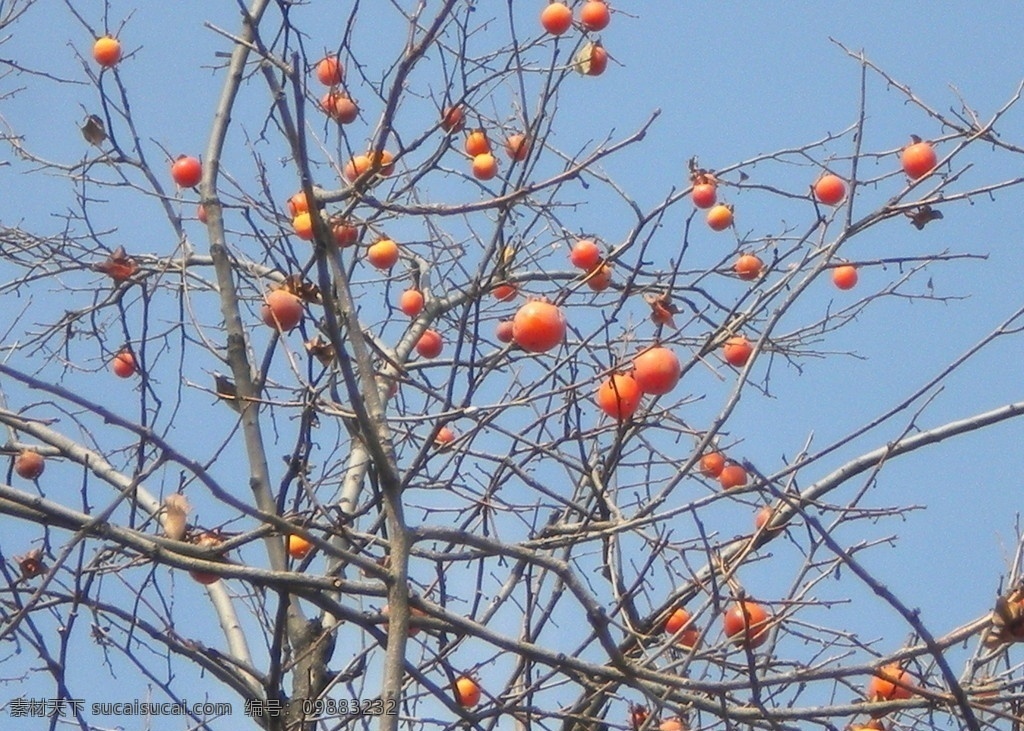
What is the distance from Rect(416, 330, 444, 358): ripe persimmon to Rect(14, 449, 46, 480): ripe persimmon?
1.54 metres

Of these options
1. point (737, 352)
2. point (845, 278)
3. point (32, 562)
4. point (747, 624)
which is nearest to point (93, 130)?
point (32, 562)

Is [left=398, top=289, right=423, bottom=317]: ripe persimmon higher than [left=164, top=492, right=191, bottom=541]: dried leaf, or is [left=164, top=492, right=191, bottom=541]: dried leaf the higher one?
[left=398, top=289, right=423, bottom=317]: ripe persimmon

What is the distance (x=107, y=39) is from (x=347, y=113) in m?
1.19

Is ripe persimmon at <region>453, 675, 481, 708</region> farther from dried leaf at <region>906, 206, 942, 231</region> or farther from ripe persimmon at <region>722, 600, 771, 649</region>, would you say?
dried leaf at <region>906, 206, 942, 231</region>

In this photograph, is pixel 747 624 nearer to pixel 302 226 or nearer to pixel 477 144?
pixel 302 226

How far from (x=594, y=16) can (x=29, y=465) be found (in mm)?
2649

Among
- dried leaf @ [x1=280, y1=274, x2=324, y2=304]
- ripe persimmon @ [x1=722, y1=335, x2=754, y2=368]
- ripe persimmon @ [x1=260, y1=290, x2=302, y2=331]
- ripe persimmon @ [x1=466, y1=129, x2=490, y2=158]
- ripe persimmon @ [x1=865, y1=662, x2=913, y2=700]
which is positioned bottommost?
ripe persimmon @ [x1=865, y1=662, x2=913, y2=700]

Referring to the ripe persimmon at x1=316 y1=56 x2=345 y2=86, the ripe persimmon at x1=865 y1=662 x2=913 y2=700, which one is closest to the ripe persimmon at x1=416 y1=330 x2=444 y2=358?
the ripe persimmon at x1=316 y1=56 x2=345 y2=86

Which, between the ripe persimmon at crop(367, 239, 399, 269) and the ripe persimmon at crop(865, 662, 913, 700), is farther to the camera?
the ripe persimmon at crop(367, 239, 399, 269)

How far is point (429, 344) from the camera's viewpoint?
4777 millimetres

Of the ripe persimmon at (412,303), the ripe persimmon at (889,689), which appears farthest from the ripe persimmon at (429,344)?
the ripe persimmon at (889,689)

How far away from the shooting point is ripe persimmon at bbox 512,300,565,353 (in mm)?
2855

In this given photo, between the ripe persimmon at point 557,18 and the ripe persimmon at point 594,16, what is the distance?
7 centimetres

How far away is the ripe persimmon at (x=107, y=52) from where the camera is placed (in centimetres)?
493
